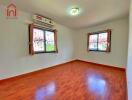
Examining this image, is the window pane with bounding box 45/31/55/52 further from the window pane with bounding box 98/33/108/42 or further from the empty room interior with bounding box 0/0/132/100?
the window pane with bounding box 98/33/108/42

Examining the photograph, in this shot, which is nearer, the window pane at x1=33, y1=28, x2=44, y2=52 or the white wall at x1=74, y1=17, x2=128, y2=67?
the window pane at x1=33, y1=28, x2=44, y2=52

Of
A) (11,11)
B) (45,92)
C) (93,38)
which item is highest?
(11,11)

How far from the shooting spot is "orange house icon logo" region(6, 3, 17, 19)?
3.22 m

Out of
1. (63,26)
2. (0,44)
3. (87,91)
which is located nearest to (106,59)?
(63,26)

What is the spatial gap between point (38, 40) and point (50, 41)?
73 cm

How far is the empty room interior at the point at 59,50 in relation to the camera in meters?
2.47

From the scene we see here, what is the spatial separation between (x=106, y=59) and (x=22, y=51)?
388cm

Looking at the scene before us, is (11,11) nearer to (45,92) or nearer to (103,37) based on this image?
(45,92)

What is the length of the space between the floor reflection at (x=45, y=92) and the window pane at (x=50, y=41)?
223 centimetres

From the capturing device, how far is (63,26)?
568 cm

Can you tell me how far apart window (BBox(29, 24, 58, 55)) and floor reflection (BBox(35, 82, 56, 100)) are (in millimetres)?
1587

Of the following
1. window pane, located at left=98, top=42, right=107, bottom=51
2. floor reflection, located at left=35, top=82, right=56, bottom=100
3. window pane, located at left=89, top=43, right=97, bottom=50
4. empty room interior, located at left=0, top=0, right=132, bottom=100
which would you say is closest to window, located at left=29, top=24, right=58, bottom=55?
empty room interior, located at left=0, top=0, right=132, bottom=100

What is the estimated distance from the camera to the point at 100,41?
18.1 ft

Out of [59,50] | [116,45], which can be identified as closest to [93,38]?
[116,45]
